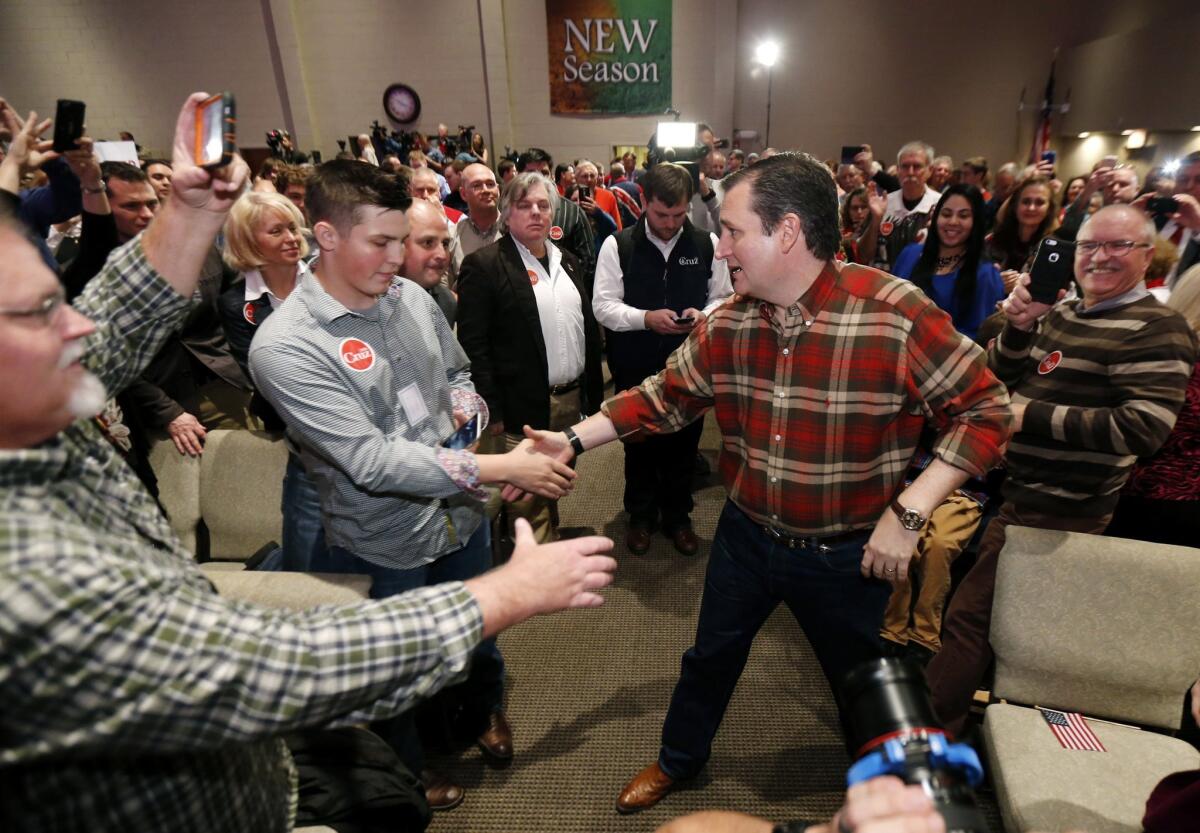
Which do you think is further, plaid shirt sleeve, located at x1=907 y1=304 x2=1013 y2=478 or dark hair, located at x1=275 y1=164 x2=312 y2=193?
dark hair, located at x1=275 y1=164 x2=312 y2=193

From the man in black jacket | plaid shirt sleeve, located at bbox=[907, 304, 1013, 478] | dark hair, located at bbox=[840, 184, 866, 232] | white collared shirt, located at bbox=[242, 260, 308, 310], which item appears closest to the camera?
plaid shirt sleeve, located at bbox=[907, 304, 1013, 478]

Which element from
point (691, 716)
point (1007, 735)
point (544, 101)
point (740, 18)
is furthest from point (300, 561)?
point (740, 18)

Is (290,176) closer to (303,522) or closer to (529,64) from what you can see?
(303,522)

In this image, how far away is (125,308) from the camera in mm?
1157

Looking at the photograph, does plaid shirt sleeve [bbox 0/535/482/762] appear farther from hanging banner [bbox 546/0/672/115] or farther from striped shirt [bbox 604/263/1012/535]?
hanging banner [bbox 546/0/672/115]

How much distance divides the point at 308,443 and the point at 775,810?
1814mm

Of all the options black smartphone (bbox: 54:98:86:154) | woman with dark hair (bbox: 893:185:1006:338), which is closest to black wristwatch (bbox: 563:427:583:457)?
woman with dark hair (bbox: 893:185:1006:338)

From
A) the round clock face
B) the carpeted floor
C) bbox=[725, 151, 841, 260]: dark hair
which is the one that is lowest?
the carpeted floor

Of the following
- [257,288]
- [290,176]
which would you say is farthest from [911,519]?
[290,176]

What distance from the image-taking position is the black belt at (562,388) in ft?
10.1

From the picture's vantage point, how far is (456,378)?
2.17 metres

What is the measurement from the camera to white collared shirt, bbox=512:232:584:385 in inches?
114

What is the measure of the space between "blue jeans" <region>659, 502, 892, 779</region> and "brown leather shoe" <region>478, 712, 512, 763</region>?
1.80ft

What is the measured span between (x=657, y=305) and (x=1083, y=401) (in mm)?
1819
